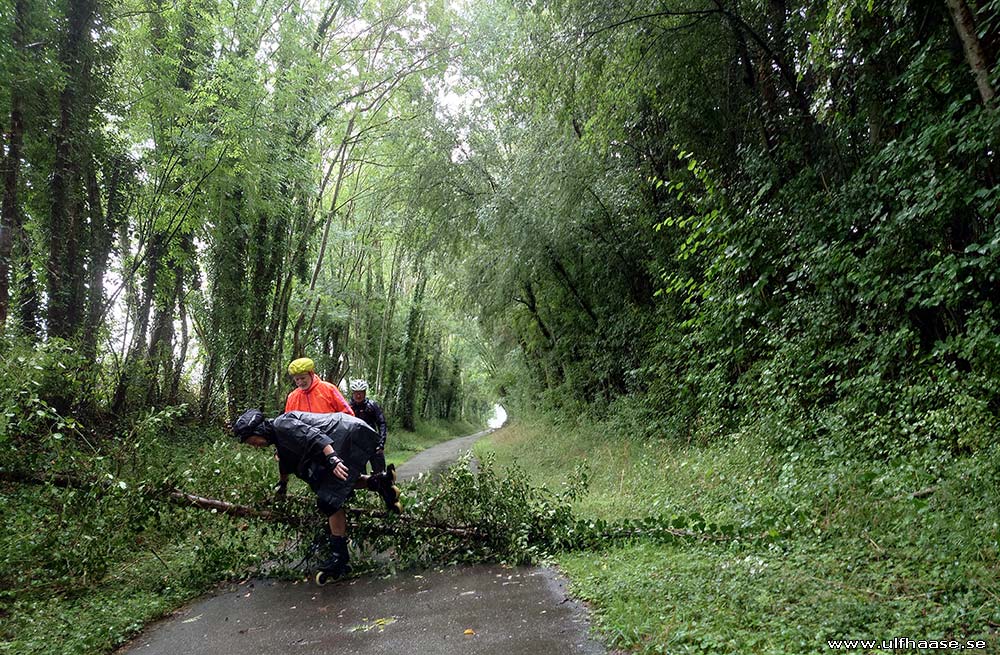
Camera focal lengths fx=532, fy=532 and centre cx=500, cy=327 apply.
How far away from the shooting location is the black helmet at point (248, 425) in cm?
495

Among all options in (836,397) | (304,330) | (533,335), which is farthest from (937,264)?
(304,330)

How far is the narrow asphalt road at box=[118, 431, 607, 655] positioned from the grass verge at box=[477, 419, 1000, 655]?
0.37 m

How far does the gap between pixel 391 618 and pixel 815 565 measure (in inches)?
125

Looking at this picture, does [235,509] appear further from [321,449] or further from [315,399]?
[321,449]

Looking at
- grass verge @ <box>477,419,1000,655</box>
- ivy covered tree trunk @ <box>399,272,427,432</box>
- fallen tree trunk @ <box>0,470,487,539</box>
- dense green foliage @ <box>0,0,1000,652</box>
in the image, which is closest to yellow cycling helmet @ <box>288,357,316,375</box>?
dense green foliage @ <box>0,0,1000,652</box>

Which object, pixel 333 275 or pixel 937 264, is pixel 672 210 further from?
pixel 333 275

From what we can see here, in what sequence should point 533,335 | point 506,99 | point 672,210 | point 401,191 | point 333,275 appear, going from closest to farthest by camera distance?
point 506,99 → point 672,210 → point 401,191 → point 533,335 → point 333,275

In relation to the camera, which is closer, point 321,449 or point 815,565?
point 815,565

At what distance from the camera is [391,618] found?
4.20m

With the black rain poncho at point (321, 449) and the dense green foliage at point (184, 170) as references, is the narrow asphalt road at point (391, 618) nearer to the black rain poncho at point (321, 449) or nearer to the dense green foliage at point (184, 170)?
the black rain poncho at point (321, 449)

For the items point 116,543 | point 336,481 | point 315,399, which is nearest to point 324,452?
point 336,481

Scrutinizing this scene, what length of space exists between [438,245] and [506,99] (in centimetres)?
641

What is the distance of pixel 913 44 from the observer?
16.7ft

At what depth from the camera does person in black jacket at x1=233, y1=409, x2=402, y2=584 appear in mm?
5062
